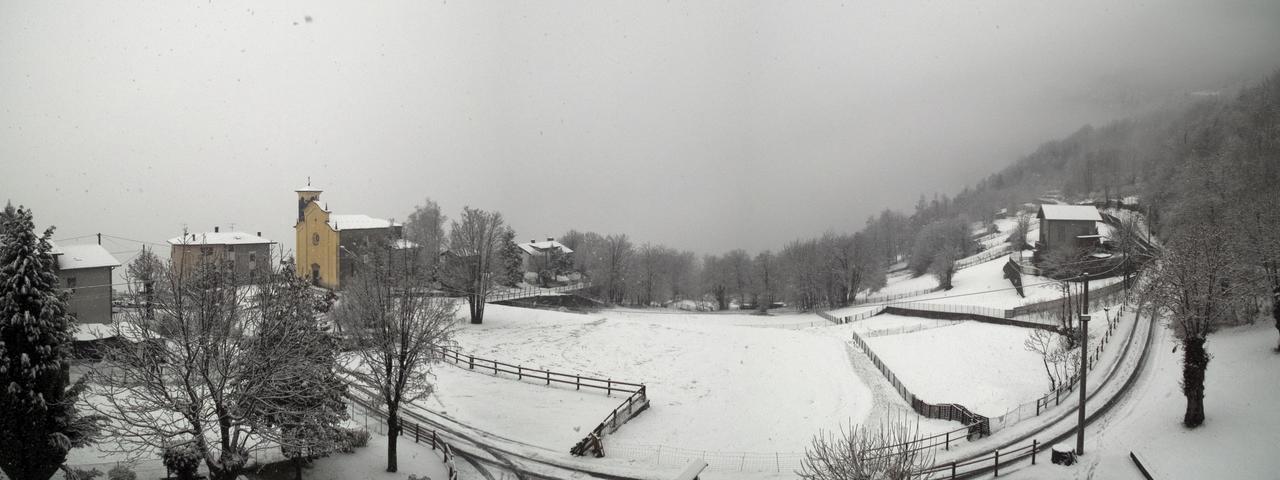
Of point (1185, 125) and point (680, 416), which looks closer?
point (680, 416)

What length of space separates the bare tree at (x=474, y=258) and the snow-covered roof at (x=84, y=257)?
1959 cm

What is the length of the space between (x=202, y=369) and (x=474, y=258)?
105 ft

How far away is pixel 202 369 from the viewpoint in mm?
13406

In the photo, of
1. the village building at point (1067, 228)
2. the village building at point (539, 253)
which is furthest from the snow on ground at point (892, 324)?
the village building at point (539, 253)

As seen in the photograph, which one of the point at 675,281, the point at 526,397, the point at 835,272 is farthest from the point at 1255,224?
the point at 675,281

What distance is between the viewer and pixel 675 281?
10200 centimetres

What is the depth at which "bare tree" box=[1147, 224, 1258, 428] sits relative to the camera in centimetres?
1742

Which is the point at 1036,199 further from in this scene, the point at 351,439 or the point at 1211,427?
the point at 351,439

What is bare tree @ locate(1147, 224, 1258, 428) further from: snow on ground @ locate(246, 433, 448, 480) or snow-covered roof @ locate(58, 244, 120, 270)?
snow-covered roof @ locate(58, 244, 120, 270)

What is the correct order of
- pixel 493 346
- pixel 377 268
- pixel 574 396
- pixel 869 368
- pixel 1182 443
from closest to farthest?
pixel 1182 443 < pixel 377 268 < pixel 574 396 < pixel 869 368 < pixel 493 346

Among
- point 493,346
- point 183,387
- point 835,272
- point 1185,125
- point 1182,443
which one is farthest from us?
point 835,272

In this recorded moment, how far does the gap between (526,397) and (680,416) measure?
21.7 ft

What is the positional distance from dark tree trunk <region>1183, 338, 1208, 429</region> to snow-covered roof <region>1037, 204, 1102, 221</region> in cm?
4400

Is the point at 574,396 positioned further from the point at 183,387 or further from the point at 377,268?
the point at 183,387
